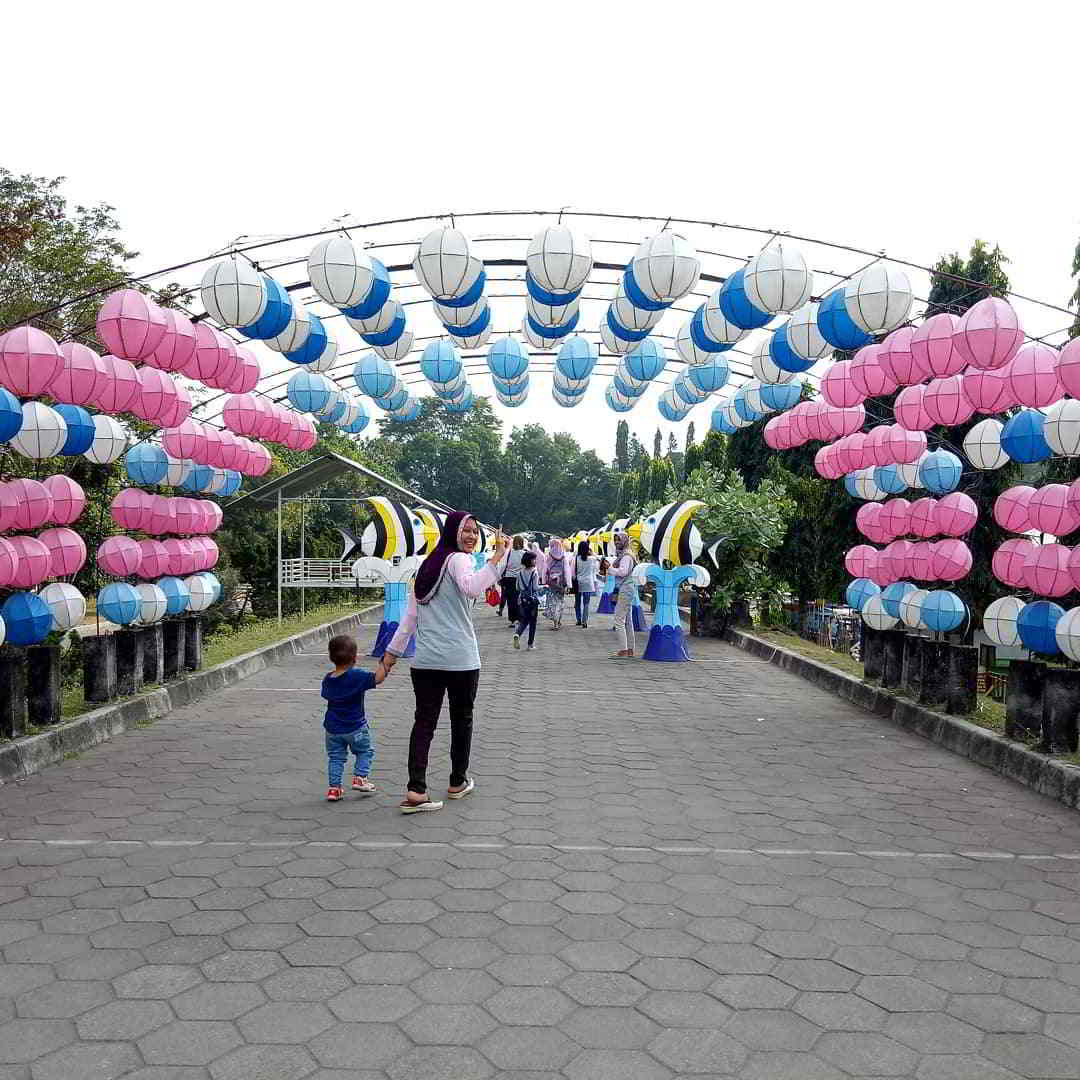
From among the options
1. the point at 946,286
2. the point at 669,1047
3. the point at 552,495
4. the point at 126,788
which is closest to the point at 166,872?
the point at 126,788

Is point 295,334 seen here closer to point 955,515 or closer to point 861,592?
point 861,592

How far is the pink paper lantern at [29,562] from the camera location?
6312 mm

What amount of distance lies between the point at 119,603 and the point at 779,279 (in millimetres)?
6467

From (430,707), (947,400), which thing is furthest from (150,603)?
(947,400)

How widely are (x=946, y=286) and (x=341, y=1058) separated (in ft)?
52.1

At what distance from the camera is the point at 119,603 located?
8.36m

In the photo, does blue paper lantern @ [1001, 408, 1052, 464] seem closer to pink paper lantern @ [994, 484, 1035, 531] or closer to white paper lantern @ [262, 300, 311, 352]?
pink paper lantern @ [994, 484, 1035, 531]

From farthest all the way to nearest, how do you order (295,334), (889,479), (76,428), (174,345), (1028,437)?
(295,334), (889,479), (174,345), (76,428), (1028,437)

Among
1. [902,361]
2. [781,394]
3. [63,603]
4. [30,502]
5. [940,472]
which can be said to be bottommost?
[63,603]

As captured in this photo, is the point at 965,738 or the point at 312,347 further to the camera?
the point at 312,347

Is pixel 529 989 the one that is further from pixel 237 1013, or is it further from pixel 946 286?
pixel 946 286

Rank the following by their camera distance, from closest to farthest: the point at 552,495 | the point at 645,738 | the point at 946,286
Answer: the point at 645,738 < the point at 946,286 < the point at 552,495

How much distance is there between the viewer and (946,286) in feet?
52.1

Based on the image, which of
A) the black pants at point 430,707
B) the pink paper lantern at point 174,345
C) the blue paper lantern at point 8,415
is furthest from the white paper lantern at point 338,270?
the black pants at point 430,707
